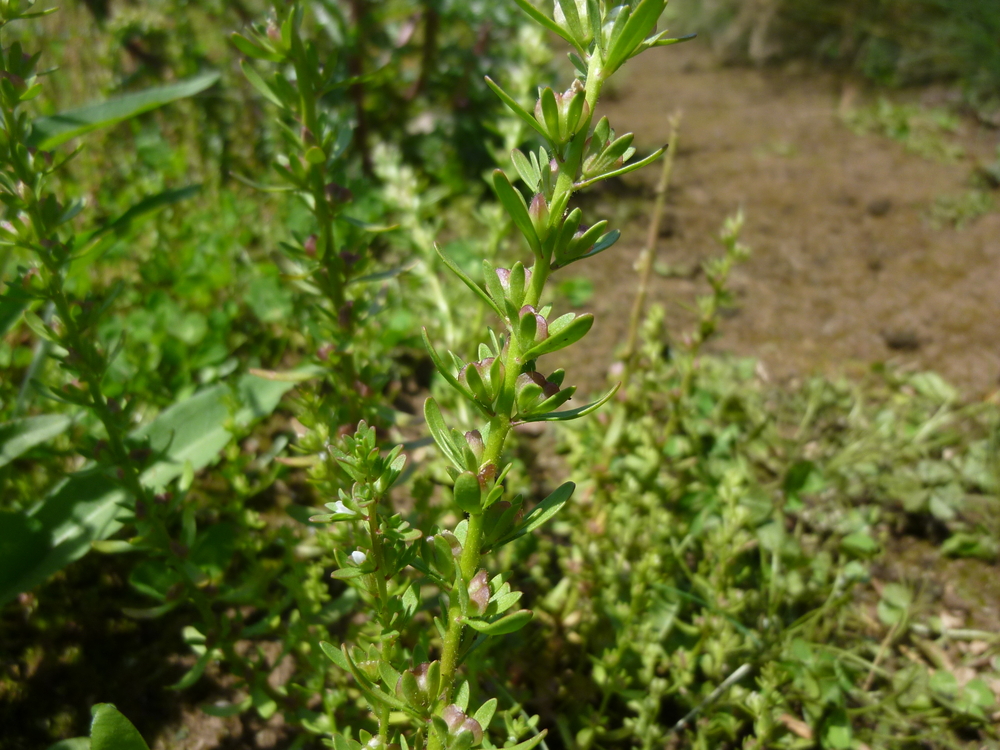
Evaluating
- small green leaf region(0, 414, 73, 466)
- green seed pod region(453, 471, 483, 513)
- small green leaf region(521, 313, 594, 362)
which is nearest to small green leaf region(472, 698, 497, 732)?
green seed pod region(453, 471, 483, 513)

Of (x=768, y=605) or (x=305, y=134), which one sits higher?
(x=305, y=134)

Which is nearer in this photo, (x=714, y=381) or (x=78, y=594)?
(x=78, y=594)

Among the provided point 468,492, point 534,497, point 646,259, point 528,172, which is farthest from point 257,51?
point 534,497

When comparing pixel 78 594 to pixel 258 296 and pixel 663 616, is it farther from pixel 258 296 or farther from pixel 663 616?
pixel 663 616

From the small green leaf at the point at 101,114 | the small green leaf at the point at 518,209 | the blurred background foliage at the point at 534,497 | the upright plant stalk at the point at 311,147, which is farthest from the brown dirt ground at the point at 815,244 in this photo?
the small green leaf at the point at 518,209

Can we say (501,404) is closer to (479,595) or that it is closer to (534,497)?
(479,595)

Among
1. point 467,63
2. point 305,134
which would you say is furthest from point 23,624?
point 467,63

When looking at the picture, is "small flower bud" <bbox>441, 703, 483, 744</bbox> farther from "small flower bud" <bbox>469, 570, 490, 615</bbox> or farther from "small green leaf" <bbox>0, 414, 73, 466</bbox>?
"small green leaf" <bbox>0, 414, 73, 466</bbox>
